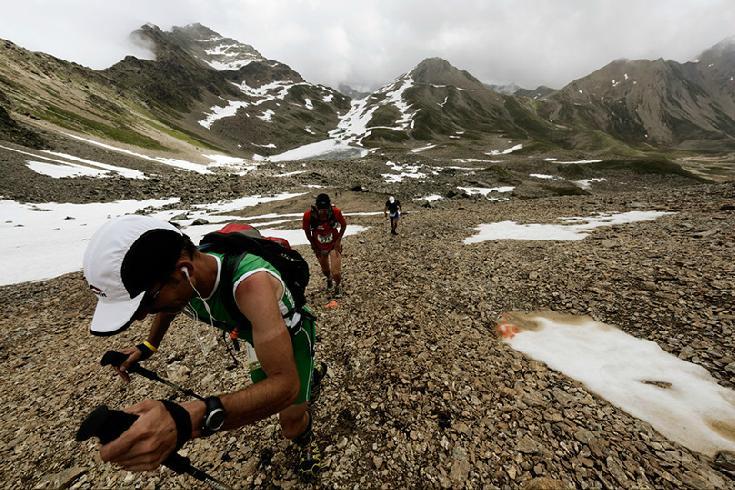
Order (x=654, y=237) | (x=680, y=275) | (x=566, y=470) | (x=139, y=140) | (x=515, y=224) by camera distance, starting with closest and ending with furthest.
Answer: (x=566, y=470), (x=680, y=275), (x=654, y=237), (x=515, y=224), (x=139, y=140)

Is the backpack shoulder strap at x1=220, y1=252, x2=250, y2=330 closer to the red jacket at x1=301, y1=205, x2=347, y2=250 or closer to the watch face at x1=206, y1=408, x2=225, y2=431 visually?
the watch face at x1=206, y1=408, x2=225, y2=431

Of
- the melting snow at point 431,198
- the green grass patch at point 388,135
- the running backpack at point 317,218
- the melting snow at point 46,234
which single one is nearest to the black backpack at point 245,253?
the running backpack at point 317,218

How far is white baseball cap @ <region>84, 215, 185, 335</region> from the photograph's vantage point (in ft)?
9.01

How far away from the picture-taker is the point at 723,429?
16.0 ft

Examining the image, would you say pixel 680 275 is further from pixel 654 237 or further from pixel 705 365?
pixel 654 237


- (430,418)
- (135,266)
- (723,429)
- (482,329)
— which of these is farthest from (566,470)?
(135,266)

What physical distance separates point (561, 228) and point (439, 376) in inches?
569

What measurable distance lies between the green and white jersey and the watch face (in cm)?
108

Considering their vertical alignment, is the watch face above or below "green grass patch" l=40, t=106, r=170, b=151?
below

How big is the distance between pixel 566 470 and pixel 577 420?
1.03m

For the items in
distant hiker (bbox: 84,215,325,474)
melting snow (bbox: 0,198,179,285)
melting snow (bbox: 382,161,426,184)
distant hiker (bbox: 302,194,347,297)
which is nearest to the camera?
distant hiker (bbox: 84,215,325,474)

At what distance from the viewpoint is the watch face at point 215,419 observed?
7.77ft

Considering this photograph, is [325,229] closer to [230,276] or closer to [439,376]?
[439,376]

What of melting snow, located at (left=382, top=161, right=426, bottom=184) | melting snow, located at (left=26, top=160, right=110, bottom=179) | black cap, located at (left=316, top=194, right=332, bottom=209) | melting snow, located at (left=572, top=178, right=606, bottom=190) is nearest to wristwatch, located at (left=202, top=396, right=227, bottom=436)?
black cap, located at (left=316, top=194, right=332, bottom=209)
